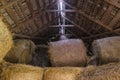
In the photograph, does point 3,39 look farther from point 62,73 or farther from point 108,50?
point 108,50

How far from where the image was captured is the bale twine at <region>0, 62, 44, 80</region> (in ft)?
9.66

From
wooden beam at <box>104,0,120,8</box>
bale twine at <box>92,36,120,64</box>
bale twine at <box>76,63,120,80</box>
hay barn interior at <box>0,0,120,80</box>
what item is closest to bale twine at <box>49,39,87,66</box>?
hay barn interior at <box>0,0,120,80</box>

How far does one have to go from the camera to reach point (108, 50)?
370cm

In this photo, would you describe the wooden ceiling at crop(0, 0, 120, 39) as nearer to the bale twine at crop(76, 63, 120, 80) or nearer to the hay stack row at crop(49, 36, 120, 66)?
the hay stack row at crop(49, 36, 120, 66)

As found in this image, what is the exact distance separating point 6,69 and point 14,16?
164 centimetres

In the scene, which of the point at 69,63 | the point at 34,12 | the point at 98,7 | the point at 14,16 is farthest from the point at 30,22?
the point at 69,63

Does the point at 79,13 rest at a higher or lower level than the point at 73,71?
lower

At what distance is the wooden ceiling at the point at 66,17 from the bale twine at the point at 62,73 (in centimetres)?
151

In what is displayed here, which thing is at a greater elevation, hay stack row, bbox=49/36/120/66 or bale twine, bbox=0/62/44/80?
bale twine, bbox=0/62/44/80

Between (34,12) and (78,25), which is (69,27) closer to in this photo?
(78,25)

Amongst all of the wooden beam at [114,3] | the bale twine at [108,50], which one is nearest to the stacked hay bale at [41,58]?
the bale twine at [108,50]

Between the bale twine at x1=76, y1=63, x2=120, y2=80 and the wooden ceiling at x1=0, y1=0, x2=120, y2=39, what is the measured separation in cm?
171

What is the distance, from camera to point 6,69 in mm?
3025

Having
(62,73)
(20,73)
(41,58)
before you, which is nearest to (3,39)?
(20,73)
